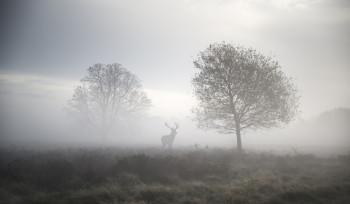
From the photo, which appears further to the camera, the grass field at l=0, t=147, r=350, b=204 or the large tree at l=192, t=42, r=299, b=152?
the large tree at l=192, t=42, r=299, b=152

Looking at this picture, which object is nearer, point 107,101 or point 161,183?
point 161,183

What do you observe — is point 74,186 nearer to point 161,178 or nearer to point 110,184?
point 110,184

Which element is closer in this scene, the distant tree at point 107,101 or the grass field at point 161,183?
the grass field at point 161,183

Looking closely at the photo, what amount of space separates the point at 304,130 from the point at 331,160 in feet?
278

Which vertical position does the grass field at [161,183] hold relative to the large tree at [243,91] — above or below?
below

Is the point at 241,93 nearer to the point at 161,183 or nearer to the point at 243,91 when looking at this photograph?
the point at 243,91

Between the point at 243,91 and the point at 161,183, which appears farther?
the point at 243,91

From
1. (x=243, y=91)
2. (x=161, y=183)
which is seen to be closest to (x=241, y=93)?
(x=243, y=91)

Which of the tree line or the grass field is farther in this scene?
the tree line

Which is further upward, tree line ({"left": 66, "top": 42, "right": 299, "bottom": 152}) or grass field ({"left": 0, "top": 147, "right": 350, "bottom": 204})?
tree line ({"left": 66, "top": 42, "right": 299, "bottom": 152})

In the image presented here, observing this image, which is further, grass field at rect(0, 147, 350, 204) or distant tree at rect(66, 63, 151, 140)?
distant tree at rect(66, 63, 151, 140)

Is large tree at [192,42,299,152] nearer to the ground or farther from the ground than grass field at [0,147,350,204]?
farther from the ground

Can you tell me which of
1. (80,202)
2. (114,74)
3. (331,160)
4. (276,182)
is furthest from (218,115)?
(114,74)

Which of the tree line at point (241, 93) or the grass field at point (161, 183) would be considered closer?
the grass field at point (161, 183)
